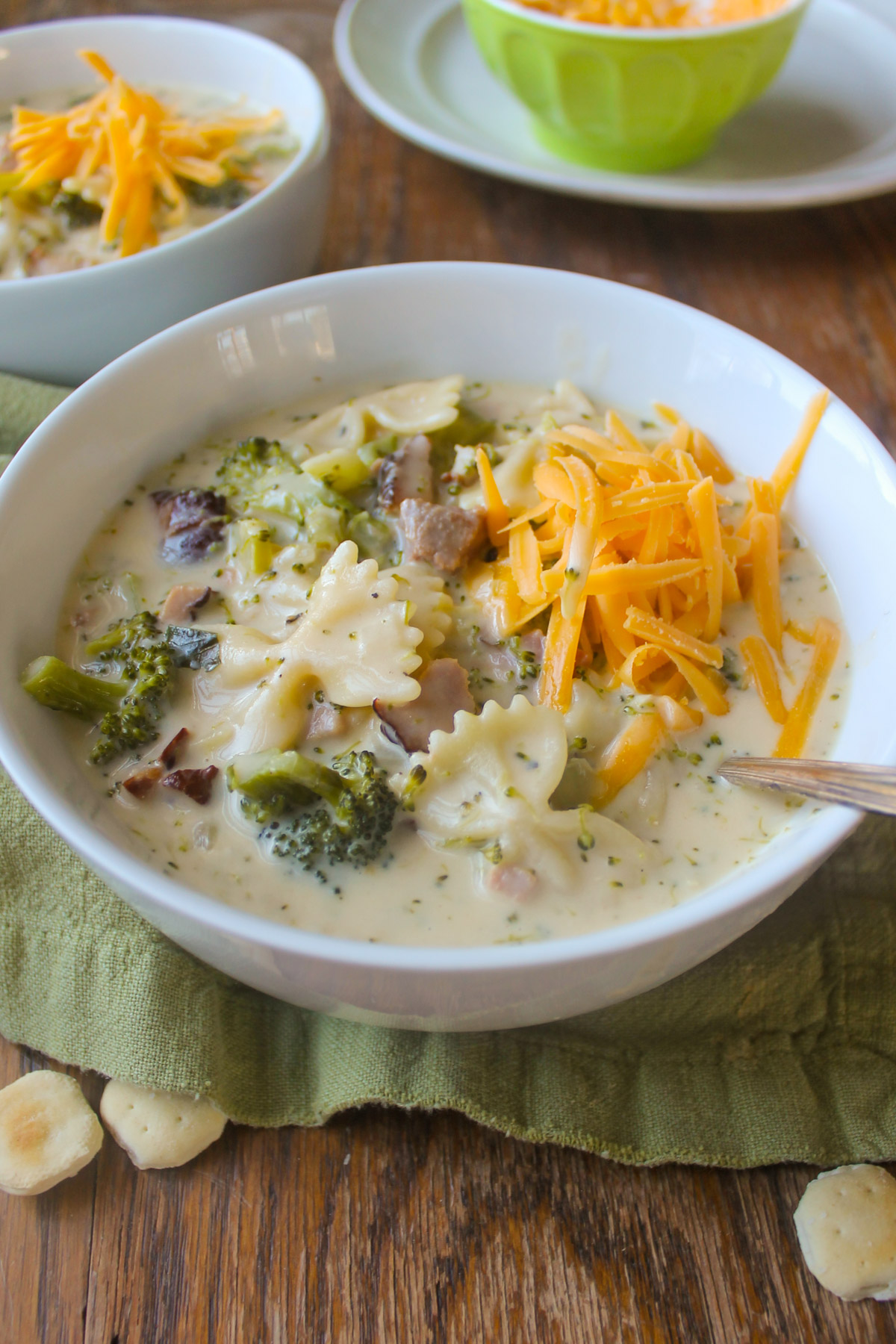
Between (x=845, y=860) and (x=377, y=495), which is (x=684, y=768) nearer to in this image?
(x=845, y=860)

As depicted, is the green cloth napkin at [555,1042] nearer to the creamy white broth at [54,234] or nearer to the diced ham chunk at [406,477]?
the diced ham chunk at [406,477]

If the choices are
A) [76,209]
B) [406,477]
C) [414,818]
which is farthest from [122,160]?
[414,818]

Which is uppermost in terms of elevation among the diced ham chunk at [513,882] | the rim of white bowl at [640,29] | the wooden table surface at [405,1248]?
the rim of white bowl at [640,29]

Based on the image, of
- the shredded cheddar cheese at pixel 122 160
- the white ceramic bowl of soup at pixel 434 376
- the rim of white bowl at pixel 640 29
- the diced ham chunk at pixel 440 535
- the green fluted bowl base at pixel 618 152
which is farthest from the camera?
the green fluted bowl base at pixel 618 152

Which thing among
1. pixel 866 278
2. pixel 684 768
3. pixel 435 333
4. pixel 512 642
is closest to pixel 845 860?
pixel 684 768

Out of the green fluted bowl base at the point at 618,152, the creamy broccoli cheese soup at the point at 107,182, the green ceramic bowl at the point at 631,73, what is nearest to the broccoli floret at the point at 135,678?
the creamy broccoli cheese soup at the point at 107,182
